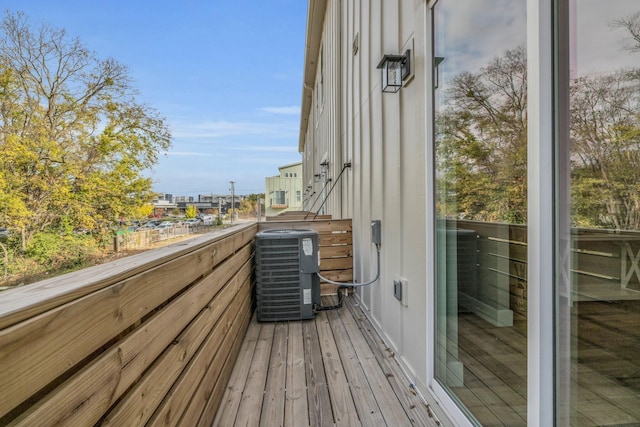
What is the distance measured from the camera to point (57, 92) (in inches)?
475

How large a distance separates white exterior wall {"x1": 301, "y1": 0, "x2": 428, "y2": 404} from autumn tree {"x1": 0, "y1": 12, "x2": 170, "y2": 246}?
1187 cm

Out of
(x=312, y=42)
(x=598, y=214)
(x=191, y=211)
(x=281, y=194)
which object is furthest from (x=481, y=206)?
(x=191, y=211)

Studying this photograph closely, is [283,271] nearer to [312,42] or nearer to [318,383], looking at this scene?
[318,383]

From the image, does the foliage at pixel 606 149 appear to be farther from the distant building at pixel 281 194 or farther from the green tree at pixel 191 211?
the green tree at pixel 191 211

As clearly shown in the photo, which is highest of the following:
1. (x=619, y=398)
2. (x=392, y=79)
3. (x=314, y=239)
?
(x=392, y=79)

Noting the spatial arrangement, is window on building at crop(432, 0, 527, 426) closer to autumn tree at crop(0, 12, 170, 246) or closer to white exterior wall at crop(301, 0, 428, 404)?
white exterior wall at crop(301, 0, 428, 404)

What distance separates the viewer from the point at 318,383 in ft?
6.64

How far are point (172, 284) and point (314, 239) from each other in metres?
1.96

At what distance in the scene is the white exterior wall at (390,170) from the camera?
6.28ft

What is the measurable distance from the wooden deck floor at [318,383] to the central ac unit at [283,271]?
0.69 feet

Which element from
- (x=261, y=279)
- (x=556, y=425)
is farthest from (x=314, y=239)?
(x=556, y=425)

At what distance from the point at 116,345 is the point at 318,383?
58.6 inches

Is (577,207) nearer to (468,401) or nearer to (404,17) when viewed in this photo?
(468,401)

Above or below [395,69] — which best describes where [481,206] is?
below
